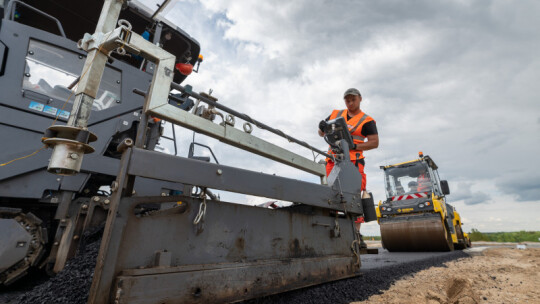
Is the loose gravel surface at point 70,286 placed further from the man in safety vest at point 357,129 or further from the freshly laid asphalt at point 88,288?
the man in safety vest at point 357,129

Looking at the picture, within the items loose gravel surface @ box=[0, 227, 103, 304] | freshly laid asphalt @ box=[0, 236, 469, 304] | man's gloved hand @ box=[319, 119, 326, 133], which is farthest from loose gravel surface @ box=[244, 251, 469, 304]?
man's gloved hand @ box=[319, 119, 326, 133]

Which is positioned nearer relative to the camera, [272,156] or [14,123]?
[272,156]

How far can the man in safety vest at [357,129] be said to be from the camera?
10.4 feet

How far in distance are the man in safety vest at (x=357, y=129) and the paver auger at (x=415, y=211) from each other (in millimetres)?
4504

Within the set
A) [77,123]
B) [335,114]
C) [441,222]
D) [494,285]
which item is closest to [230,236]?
[77,123]

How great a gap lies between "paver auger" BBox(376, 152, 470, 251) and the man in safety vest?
177 inches

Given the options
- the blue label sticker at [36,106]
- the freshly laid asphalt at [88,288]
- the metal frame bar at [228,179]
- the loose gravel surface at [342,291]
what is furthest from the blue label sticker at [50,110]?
the loose gravel surface at [342,291]

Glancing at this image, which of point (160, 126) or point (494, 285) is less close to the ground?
point (160, 126)

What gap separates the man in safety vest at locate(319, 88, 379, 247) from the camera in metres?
3.18

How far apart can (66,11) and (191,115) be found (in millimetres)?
3900

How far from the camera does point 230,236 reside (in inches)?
A: 64.4

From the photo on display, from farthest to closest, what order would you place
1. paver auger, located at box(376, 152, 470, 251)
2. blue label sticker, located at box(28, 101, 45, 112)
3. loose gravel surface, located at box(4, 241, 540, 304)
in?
paver auger, located at box(376, 152, 470, 251)
blue label sticker, located at box(28, 101, 45, 112)
loose gravel surface, located at box(4, 241, 540, 304)

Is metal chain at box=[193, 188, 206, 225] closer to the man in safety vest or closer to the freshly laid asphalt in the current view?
the freshly laid asphalt

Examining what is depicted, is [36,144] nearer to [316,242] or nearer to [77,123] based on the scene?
[77,123]
